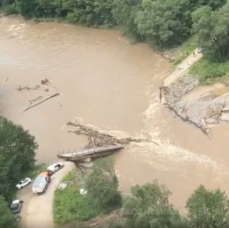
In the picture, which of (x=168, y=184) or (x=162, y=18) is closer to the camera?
(x=168, y=184)

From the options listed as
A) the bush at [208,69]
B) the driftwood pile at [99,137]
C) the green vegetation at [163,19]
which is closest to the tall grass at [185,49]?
the green vegetation at [163,19]

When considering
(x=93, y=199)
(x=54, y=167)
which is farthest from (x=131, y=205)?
(x=54, y=167)

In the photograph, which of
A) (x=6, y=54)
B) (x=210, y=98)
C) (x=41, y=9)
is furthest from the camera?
(x=41, y=9)

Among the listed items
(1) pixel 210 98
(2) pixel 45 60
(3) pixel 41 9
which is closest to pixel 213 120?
(1) pixel 210 98

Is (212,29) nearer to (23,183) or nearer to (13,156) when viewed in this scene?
(13,156)

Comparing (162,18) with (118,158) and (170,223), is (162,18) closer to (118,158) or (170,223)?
(118,158)

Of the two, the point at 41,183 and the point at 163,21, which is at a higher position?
the point at 163,21
